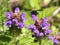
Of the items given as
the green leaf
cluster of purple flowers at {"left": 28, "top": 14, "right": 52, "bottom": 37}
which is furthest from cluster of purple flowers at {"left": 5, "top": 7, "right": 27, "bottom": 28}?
the green leaf

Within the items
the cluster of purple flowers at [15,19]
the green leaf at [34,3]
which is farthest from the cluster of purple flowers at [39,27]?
the green leaf at [34,3]

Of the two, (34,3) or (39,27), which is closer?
(39,27)

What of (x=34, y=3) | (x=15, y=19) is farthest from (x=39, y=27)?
(x=34, y=3)

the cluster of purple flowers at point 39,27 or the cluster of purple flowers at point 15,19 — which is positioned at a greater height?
the cluster of purple flowers at point 15,19

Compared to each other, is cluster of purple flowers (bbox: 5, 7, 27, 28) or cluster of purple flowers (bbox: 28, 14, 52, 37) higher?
cluster of purple flowers (bbox: 5, 7, 27, 28)

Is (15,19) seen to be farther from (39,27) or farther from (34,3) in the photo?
(34,3)

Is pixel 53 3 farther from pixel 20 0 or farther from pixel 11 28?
pixel 11 28

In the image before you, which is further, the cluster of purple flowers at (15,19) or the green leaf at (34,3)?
the green leaf at (34,3)

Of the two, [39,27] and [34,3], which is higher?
[34,3]

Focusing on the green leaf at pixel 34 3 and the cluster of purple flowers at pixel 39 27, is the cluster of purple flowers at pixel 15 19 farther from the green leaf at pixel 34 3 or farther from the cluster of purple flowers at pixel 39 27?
the green leaf at pixel 34 3

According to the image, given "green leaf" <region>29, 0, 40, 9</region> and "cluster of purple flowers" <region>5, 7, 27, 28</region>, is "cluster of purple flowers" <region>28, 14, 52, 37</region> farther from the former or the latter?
"green leaf" <region>29, 0, 40, 9</region>

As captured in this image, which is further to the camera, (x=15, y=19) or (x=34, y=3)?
(x=34, y=3)
